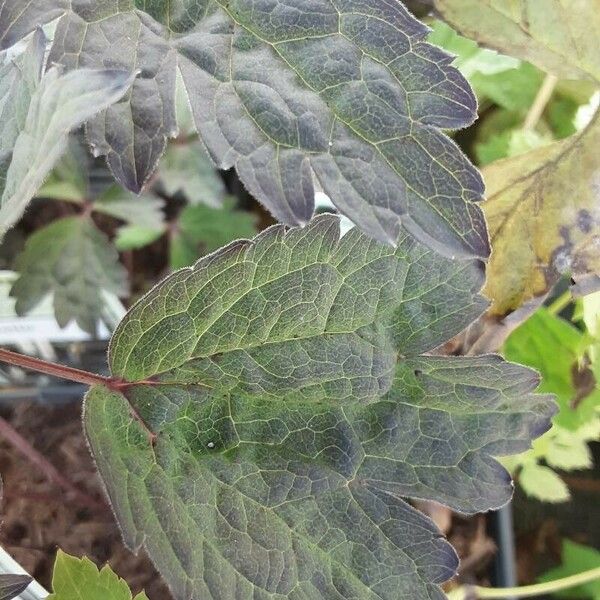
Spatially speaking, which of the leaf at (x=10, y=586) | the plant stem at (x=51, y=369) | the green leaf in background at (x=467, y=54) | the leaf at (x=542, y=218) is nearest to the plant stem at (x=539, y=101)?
the green leaf in background at (x=467, y=54)

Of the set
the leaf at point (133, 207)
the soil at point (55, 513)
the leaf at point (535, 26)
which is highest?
the leaf at point (535, 26)

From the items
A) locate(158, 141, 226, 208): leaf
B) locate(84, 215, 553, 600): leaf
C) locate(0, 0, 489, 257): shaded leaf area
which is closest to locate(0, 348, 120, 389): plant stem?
locate(84, 215, 553, 600): leaf

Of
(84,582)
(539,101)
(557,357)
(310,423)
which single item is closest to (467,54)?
(539,101)

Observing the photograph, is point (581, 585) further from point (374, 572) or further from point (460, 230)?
point (460, 230)

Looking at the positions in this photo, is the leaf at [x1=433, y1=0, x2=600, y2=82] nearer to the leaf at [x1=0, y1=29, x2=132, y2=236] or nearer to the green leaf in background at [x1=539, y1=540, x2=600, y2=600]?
the leaf at [x1=0, y1=29, x2=132, y2=236]

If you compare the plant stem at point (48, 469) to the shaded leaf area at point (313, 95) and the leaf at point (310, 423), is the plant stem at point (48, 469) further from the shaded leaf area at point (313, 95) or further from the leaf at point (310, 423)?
the shaded leaf area at point (313, 95)

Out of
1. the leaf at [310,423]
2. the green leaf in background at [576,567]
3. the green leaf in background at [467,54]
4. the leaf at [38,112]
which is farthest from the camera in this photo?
the green leaf in background at [576,567]
